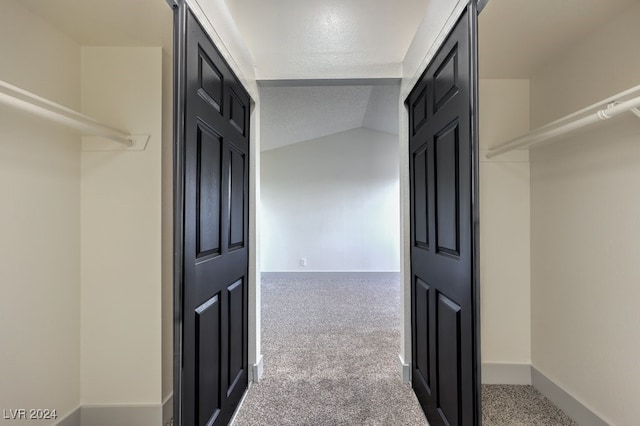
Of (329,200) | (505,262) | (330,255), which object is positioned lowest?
(330,255)

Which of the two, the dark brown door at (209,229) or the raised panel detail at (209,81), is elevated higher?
the raised panel detail at (209,81)

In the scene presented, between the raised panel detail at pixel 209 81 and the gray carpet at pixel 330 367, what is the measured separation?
169 centimetres

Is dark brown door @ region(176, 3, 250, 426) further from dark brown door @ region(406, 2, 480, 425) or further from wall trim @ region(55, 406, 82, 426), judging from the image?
dark brown door @ region(406, 2, 480, 425)

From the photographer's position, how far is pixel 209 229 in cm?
133

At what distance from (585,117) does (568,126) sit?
0.22 ft

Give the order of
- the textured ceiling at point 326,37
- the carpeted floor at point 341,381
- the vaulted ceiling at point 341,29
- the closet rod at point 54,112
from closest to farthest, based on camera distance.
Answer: the closet rod at point 54,112
the vaulted ceiling at point 341,29
the carpeted floor at point 341,381
the textured ceiling at point 326,37

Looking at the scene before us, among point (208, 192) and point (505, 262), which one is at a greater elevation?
point (208, 192)

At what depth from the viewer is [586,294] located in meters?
1.55

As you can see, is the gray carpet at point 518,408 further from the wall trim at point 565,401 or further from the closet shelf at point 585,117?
the closet shelf at point 585,117

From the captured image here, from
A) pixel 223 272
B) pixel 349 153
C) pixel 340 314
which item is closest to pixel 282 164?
pixel 349 153

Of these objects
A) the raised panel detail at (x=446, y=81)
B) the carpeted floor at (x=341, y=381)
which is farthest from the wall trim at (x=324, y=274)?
the raised panel detail at (x=446, y=81)

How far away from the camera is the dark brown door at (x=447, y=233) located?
1.06 m

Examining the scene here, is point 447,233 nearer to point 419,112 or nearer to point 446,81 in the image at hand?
point 446,81

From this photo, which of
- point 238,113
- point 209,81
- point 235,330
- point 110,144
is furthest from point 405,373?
point 110,144
